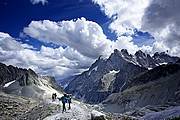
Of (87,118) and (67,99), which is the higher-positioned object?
(67,99)

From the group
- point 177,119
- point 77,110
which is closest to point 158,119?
point 77,110

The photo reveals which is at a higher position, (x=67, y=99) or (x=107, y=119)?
(x=67, y=99)

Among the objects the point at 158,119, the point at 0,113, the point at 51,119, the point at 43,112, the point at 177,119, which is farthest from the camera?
the point at 0,113

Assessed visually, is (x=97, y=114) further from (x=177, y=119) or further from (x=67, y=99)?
(x=177, y=119)

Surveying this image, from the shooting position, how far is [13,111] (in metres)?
65.9

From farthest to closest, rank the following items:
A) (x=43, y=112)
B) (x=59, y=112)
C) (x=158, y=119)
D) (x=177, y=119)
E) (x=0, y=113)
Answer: (x=0, y=113), (x=43, y=112), (x=59, y=112), (x=158, y=119), (x=177, y=119)

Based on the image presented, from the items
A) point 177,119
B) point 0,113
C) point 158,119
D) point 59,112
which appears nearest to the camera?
point 177,119

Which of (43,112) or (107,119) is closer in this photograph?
(107,119)

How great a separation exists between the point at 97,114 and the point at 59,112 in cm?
830

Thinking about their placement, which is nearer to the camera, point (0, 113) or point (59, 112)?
point (59, 112)

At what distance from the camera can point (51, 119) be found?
38094 millimetres

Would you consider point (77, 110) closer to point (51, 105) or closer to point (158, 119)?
point (51, 105)

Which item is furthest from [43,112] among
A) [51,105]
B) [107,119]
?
[107,119]

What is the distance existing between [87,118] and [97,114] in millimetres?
2684
